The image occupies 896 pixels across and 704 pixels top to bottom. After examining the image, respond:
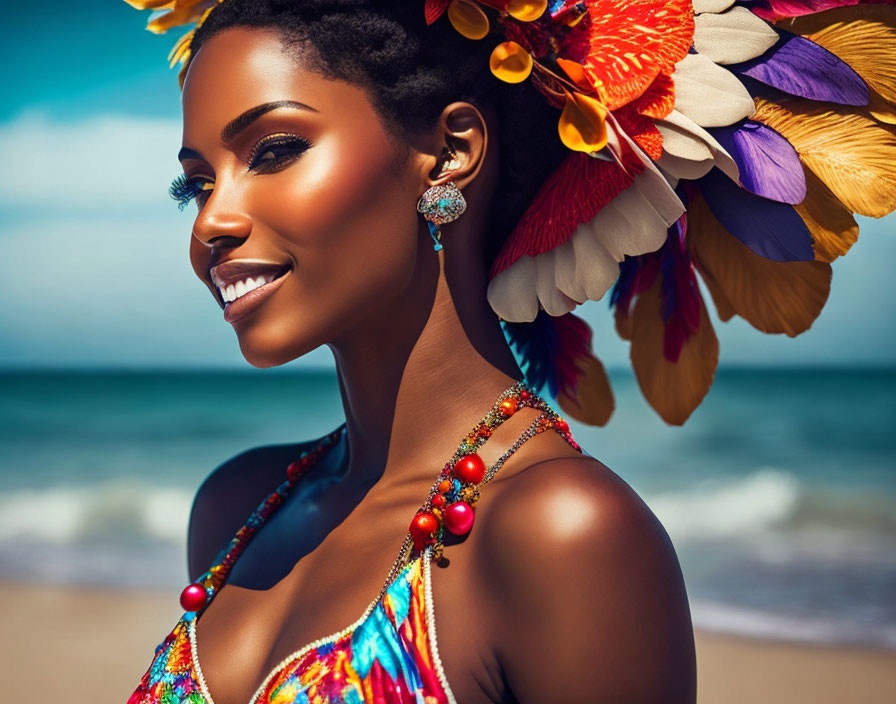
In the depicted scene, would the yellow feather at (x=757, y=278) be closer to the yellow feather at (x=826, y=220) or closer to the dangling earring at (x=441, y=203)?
the yellow feather at (x=826, y=220)

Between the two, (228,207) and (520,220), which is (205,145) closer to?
(228,207)

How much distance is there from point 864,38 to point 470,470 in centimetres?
100

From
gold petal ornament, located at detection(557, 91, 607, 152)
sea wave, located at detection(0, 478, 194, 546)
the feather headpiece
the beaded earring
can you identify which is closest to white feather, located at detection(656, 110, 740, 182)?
the feather headpiece

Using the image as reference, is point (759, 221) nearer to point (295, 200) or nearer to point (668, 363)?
point (668, 363)

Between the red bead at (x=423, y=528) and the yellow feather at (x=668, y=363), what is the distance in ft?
2.07

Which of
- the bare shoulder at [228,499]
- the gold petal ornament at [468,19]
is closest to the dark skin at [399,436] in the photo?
the gold petal ornament at [468,19]

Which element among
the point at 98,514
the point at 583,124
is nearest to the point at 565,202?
the point at 583,124

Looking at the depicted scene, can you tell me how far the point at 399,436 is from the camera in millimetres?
1809

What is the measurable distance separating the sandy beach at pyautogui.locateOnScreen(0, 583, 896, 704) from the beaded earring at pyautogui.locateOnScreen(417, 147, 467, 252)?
4.22 m

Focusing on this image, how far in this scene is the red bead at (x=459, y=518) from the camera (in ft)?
5.06

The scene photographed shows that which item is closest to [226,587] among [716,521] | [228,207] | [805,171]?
[228,207]

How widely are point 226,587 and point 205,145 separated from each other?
2.94 ft

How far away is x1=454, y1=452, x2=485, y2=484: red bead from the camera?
161 cm

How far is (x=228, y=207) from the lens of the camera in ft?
5.27
